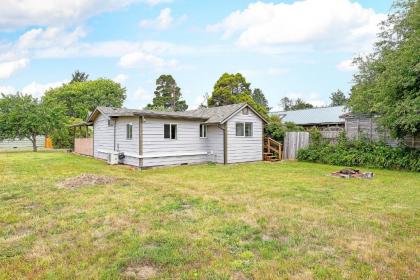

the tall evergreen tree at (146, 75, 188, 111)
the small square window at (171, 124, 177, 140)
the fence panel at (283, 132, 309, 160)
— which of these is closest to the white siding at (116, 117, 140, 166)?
the small square window at (171, 124, 177, 140)

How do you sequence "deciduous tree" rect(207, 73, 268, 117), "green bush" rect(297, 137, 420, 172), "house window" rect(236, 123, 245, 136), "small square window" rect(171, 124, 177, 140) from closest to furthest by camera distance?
"green bush" rect(297, 137, 420, 172) → "small square window" rect(171, 124, 177, 140) → "house window" rect(236, 123, 245, 136) → "deciduous tree" rect(207, 73, 268, 117)

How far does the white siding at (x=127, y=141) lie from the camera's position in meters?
14.4

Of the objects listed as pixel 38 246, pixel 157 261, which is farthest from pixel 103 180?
pixel 157 261

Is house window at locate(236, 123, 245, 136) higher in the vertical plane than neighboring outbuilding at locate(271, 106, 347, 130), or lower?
lower

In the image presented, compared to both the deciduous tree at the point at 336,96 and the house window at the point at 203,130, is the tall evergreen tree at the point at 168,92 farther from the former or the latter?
the deciduous tree at the point at 336,96

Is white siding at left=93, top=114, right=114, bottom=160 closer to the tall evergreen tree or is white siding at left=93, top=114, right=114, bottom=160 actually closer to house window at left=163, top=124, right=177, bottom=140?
house window at left=163, top=124, right=177, bottom=140

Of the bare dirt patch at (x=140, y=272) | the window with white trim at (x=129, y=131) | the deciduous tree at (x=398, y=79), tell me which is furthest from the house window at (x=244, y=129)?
the bare dirt patch at (x=140, y=272)

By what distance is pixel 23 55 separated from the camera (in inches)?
832

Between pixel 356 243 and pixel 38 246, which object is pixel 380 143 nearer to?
pixel 356 243

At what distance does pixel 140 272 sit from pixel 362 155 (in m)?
13.7

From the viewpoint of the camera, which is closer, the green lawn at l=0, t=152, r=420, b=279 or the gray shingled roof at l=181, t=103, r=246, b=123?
the green lawn at l=0, t=152, r=420, b=279

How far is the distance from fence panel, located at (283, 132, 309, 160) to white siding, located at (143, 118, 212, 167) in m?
4.87

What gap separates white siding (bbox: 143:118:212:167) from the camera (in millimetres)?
14203

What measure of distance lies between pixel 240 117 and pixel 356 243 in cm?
1245
